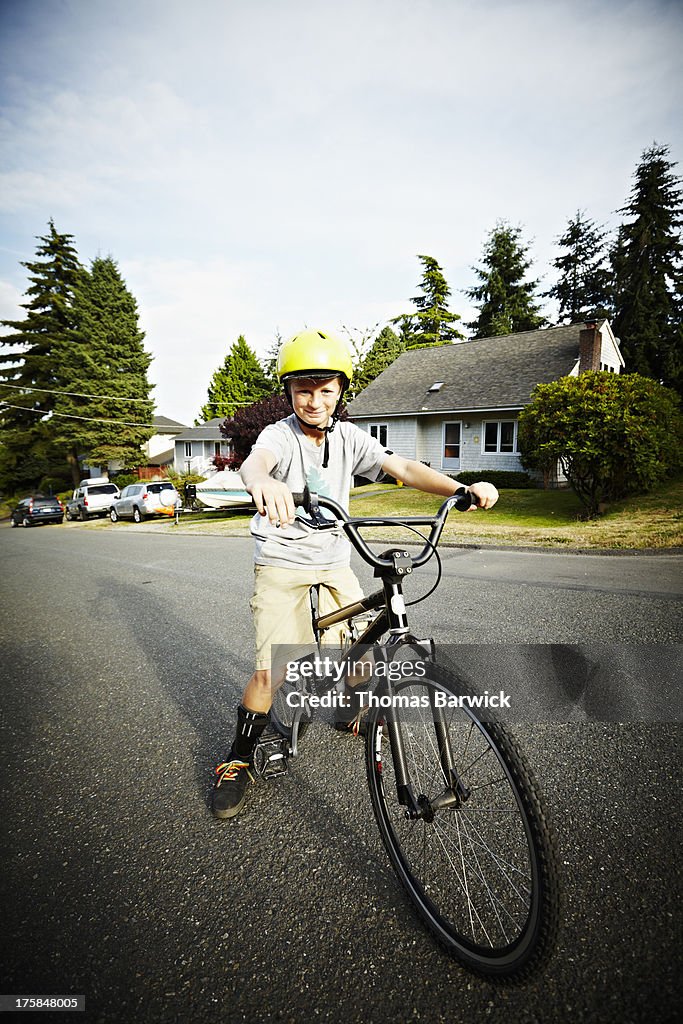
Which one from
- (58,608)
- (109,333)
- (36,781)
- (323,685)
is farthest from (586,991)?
(109,333)

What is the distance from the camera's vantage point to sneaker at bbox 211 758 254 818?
2467mm

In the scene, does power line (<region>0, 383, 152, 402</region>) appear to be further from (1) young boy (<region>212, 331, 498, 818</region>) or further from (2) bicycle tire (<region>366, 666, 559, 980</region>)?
(2) bicycle tire (<region>366, 666, 559, 980</region>)

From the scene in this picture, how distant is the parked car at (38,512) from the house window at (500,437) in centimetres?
2264

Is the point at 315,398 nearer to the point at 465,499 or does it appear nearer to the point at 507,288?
the point at 465,499

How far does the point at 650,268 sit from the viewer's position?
112 ft

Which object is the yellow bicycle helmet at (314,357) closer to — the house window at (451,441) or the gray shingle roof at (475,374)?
the gray shingle roof at (475,374)

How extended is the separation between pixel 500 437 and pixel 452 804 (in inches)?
935

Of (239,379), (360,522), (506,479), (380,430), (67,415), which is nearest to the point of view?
(360,522)

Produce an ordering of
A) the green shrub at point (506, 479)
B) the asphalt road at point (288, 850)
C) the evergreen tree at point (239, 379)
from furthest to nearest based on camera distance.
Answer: the evergreen tree at point (239, 379) < the green shrub at point (506, 479) < the asphalt road at point (288, 850)

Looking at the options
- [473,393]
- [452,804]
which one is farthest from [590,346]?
[452,804]

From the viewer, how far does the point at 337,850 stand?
2240 mm

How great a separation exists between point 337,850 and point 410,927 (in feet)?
1.59

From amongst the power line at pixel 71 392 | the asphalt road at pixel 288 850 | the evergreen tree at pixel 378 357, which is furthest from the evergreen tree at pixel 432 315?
the asphalt road at pixel 288 850

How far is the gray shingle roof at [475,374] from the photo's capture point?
23625mm
